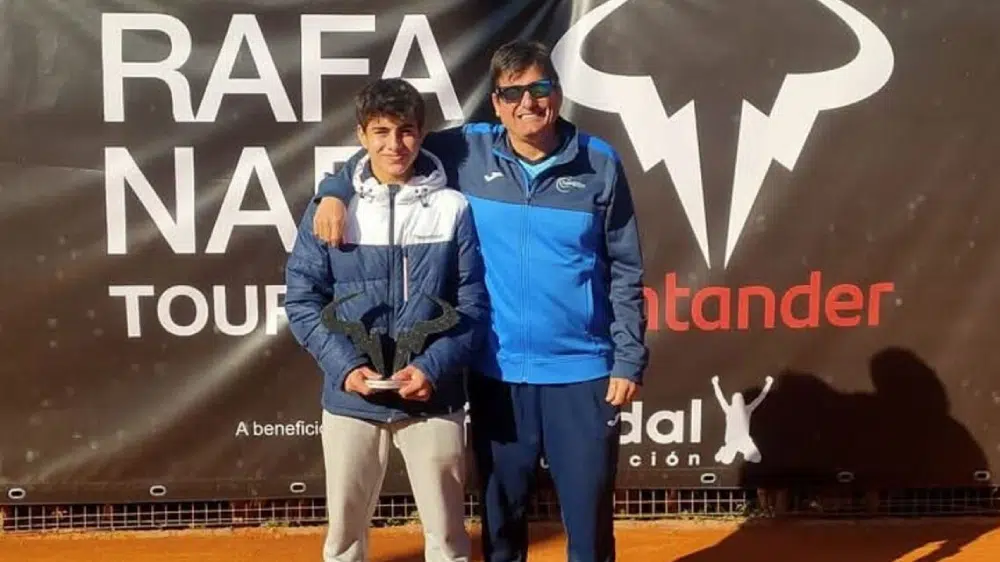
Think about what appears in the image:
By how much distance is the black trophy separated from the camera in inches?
114

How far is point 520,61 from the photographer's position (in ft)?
9.34

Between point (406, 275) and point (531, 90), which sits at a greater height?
point (531, 90)

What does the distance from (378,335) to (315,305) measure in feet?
0.59

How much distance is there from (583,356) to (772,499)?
1.87m

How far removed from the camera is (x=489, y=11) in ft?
13.3

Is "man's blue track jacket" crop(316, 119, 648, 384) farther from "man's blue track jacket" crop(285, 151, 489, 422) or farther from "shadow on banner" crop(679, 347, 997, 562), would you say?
"shadow on banner" crop(679, 347, 997, 562)

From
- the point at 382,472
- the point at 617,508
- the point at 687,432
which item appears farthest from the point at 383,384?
the point at 617,508

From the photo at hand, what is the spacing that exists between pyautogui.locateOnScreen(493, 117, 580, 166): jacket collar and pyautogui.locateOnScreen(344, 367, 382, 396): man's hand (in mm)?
625

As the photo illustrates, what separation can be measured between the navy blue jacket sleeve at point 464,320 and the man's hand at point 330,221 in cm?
28

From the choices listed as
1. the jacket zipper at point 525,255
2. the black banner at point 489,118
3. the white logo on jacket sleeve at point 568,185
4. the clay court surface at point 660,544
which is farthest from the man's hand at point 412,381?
the clay court surface at point 660,544

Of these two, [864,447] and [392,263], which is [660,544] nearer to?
[864,447]

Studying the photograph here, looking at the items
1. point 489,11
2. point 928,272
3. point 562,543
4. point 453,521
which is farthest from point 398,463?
point 928,272

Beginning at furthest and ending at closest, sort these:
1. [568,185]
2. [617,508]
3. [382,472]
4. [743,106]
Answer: [617,508]
[743,106]
[382,472]
[568,185]

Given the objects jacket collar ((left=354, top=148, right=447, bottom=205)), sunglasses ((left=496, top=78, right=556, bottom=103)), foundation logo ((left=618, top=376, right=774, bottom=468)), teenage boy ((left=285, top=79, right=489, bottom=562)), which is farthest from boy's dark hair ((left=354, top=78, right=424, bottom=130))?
foundation logo ((left=618, top=376, right=774, bottom=468))
